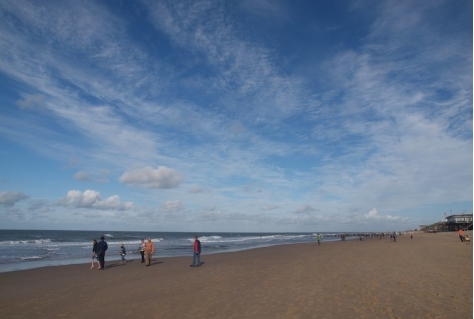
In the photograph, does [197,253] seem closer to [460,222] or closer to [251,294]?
[251,294]

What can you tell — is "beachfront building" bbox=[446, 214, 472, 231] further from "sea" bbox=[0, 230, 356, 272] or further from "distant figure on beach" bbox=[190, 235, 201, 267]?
"distant figure on beach" bbox=[190, 235, 201, 267]

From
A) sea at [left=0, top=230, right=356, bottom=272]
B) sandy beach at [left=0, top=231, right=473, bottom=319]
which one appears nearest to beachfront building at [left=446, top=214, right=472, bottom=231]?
sea at [left=0, top=230, right=356, bottom=272]

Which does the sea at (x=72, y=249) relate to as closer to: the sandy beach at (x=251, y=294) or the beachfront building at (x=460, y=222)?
the sandy beach at (x=251, y=294)

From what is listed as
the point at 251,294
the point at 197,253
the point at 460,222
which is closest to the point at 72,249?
the point at 197,253

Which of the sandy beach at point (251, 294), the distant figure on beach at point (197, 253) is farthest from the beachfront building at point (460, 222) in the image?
the distant figure on beach at point (197, 253)

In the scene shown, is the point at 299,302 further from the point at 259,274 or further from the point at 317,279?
the point at 259,274

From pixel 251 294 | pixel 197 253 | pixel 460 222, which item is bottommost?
pixel 251 294

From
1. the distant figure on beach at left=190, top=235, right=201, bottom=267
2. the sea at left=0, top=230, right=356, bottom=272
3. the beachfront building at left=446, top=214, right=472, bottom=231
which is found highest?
the beachfront building at left=446, top=214, right=472, bottom=231

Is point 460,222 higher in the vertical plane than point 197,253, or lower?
higher

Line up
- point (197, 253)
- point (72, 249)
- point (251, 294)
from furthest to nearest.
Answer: point (72, 249)
point (197, 253)
point (251, 294)

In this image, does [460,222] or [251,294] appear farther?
[460,222]

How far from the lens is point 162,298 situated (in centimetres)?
1121

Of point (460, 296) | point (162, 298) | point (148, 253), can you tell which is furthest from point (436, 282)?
point (148, 253)

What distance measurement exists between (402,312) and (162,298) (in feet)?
25.9
